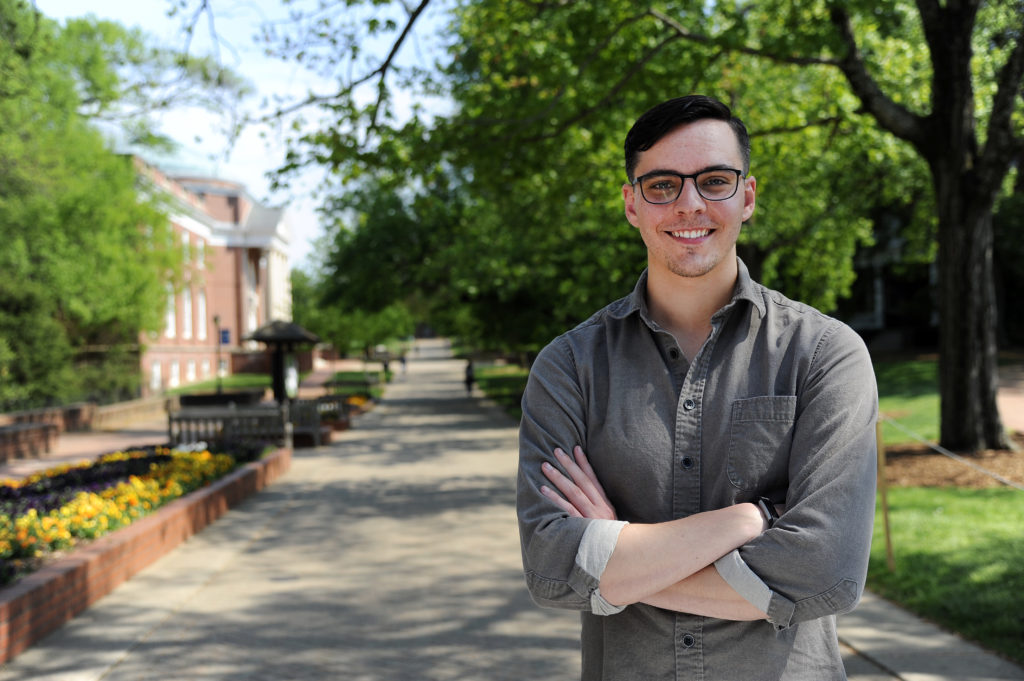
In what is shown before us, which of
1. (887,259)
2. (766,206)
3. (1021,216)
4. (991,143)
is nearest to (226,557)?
(991,143)

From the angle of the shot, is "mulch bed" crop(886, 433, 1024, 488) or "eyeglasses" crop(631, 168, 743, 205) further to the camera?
"mulch bed" crop(886, 433, 1024, 488)

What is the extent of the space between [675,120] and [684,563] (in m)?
1.04

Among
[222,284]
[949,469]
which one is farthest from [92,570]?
[222,284]

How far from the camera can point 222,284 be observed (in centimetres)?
6266

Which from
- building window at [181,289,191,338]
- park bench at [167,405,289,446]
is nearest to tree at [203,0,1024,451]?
park bench at [167,405,289,446]

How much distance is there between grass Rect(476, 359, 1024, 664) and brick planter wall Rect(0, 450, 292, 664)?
5979 mm

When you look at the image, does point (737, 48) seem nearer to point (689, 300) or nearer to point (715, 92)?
point (715, 92)

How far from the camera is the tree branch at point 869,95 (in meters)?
12.0

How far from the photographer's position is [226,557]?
8.98 m

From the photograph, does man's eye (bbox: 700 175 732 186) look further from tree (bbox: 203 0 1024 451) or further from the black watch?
tree (bbox: 203 0 1024 451)

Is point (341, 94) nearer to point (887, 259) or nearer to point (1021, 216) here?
point (1021, 216)

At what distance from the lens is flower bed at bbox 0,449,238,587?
7.29m

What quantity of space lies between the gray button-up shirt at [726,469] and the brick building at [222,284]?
4305cm

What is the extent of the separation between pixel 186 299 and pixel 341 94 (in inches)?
1665
